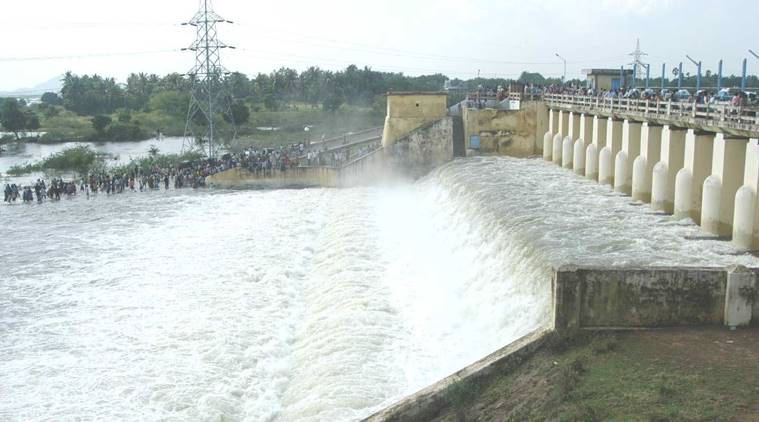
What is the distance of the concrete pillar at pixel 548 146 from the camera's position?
1307 inches

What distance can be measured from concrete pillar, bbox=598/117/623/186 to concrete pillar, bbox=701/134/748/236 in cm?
801

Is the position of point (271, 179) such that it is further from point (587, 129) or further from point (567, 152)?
point (587, 129)

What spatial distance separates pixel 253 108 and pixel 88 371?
79.4m

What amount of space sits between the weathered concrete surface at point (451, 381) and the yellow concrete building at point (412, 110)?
85.7 feet

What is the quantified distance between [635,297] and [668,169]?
35.8 feet

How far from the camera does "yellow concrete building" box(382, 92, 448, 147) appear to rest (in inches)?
1441

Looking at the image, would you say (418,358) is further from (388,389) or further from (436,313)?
(436,313)

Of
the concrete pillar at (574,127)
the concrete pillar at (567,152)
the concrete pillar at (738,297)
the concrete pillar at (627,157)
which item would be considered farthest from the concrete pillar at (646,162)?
the concrete pillar at (738,297)

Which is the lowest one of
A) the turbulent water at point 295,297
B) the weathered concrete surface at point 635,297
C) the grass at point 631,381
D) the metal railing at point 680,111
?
the turbulent water at point 295,297

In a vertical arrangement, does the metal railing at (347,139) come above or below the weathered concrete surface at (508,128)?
below

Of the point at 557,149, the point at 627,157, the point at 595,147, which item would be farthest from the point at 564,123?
the point at 627,157

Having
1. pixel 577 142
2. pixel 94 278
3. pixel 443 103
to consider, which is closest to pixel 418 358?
pixel 94 278

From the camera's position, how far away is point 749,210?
52.3 ft

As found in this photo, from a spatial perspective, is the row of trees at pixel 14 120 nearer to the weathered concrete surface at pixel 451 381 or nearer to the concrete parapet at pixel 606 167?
the concrete parapet at pixel 606 167
